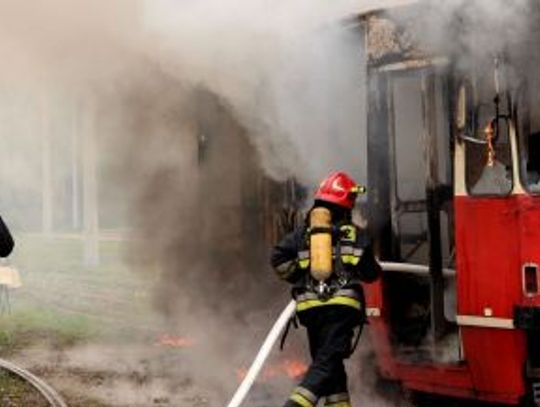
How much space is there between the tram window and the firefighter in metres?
0.65

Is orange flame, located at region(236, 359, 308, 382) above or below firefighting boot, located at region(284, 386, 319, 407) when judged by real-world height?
below

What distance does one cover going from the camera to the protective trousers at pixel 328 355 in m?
5.17

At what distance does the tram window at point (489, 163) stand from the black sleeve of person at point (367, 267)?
652mm

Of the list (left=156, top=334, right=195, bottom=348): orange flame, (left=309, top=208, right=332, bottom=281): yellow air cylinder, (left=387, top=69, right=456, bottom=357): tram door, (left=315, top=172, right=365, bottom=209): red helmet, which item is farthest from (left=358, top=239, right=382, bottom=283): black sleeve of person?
(left=156, top=334, right=195, bottom=348): orange flame

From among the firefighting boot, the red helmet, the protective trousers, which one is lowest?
the firefighting boot

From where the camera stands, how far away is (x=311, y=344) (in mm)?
5484

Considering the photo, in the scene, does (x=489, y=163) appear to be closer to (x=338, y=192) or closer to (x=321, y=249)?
(x=338, y=192)

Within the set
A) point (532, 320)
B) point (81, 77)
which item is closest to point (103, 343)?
point (81, 77)

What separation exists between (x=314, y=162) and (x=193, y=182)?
162 centimetres

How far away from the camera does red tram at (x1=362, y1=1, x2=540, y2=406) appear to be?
5.09 metres

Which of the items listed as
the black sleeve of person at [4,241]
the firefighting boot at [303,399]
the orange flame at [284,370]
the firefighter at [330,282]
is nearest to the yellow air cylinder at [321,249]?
the firefighter at [330,282]

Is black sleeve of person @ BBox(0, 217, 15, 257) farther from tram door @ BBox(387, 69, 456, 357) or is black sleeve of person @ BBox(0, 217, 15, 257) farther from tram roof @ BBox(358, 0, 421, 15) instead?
tram roof @ BBox(358, 0, 421, 15)

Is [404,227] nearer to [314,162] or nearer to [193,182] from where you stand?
[314,162]

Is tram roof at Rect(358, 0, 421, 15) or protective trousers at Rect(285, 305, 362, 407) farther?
tram roof at Rect(358, 0, 421, 15)
